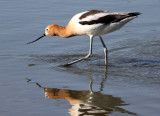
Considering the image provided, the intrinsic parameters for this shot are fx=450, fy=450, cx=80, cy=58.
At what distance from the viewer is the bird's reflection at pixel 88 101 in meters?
5.76

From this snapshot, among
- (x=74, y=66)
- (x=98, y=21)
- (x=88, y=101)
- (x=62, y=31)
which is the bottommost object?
(x=88, y=101)

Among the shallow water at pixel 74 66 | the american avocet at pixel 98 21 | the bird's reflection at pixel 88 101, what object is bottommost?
the bird's reflection at pixel 88 101

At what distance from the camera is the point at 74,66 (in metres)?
8.16

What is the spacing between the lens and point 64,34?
848cm

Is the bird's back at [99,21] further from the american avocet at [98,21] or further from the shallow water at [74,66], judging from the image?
the shallow water at [74,66]

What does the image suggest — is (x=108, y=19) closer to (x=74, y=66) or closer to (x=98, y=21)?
(x=98, y=21)

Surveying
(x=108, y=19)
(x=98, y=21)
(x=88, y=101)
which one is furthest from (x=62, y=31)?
(x=88, y=101)

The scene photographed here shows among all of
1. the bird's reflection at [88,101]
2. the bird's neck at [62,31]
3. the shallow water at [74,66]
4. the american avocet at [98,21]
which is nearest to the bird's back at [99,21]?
the american avocet at [98,21]

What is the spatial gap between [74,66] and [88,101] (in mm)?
2037

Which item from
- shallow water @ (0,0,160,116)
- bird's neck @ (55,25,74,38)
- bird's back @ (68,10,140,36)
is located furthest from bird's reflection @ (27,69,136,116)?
bird's neck @ (55,25,74,38)

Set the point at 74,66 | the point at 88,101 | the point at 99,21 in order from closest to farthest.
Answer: the point at 88,101 → the point at 99,21 → the point at 74,66

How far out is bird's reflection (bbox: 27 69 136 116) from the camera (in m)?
5.76

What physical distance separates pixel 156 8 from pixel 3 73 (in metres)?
5.38

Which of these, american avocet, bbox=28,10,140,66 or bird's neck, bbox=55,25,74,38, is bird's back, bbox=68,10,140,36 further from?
bird's neck, bbox=55,25,74,38
